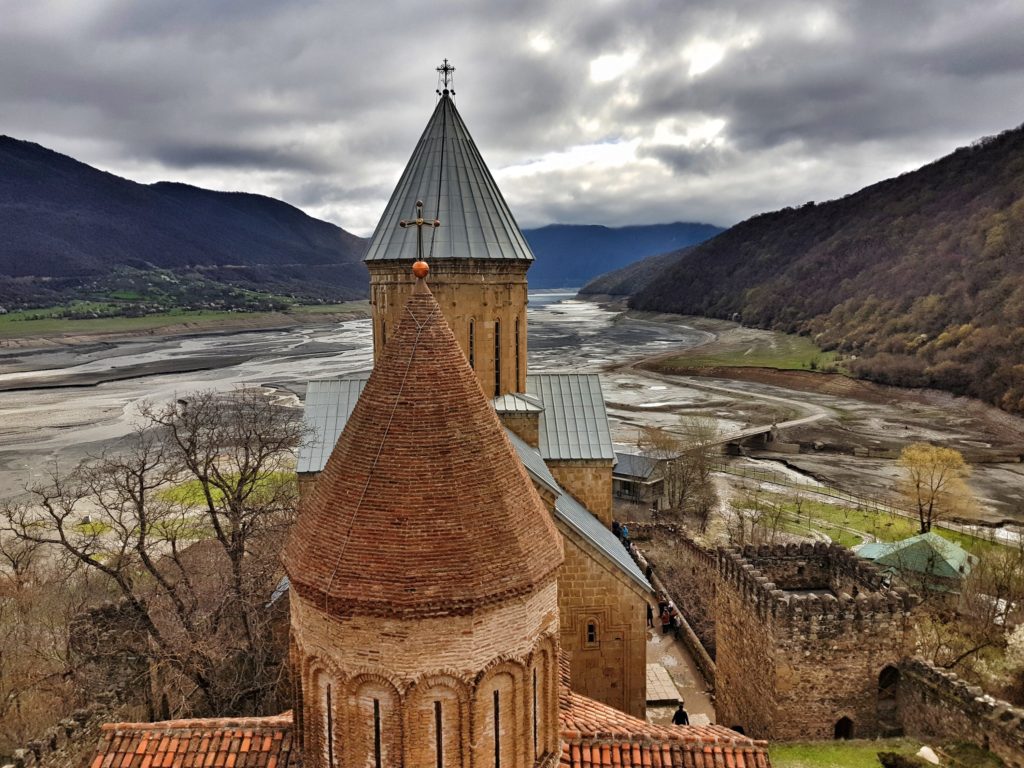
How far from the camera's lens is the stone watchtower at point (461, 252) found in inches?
591

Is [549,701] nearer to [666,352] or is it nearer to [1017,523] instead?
[1017,523]

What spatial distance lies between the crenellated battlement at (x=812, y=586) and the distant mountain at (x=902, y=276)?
150 ft

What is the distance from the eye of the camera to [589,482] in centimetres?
1576

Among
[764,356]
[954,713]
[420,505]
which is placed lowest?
[954,713]

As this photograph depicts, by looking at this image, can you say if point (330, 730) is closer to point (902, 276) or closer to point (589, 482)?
point (589, 482)

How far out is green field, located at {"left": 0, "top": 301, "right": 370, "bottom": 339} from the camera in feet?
331

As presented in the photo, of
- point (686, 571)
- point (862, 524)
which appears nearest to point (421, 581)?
point (686, 571)

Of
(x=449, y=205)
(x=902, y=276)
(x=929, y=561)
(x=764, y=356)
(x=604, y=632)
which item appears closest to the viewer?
(x=604, y=632)

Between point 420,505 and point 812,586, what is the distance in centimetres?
1135

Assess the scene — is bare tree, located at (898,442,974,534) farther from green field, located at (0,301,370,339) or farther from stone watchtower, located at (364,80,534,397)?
green field, located at (0,301,370,339)

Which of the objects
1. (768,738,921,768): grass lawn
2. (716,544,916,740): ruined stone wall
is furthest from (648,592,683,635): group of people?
(768,738,921,768): grass lawn

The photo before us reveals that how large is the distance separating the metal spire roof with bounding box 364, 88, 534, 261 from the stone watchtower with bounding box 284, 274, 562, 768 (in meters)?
8.90

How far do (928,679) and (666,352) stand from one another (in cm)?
8023

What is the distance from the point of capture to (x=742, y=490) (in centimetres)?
3259
